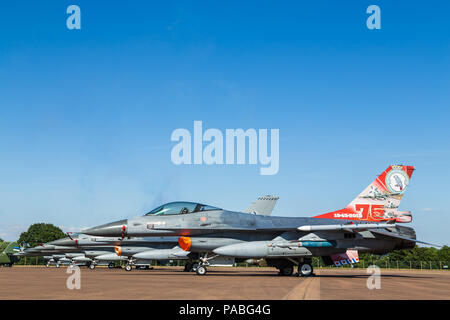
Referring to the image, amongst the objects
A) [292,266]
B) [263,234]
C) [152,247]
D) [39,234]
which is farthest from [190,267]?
[39,234]

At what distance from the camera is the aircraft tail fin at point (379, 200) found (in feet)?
80.1

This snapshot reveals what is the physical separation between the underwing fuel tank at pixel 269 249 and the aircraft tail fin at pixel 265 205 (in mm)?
12806

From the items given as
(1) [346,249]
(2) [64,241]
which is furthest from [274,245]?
(2) [64,241]

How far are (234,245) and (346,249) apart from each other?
16.9 ft

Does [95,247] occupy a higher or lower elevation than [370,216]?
lower

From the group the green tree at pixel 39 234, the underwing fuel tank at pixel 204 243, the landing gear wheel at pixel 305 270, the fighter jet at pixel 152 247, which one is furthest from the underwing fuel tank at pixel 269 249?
the green tree at pixel 39 234

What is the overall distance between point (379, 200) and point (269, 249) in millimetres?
7730

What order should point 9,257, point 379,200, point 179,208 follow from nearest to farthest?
point 179,208 → point 379,200 → point 9,257

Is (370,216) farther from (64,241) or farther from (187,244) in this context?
(64,241)

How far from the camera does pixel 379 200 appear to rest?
24.6 m

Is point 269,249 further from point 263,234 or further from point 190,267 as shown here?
point 190,267

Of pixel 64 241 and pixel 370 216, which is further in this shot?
pixel 64 241
